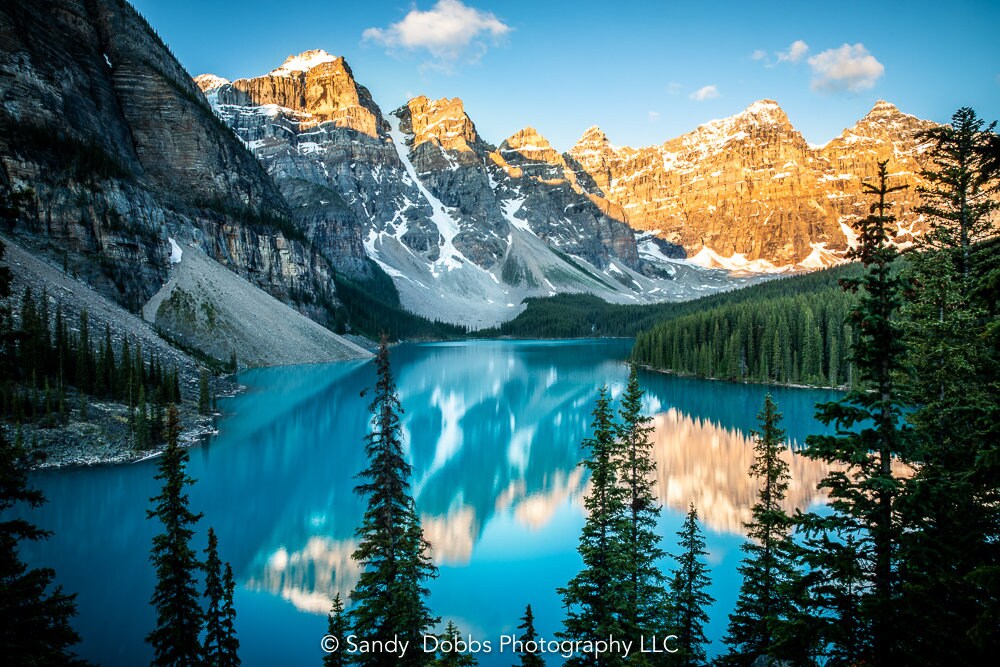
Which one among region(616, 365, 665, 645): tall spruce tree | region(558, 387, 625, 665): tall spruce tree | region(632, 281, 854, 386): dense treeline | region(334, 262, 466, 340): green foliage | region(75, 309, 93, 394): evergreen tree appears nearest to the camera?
region(558, 387, 625, 665): tall spruce tree

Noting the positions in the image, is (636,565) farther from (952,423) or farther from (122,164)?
(122,164)

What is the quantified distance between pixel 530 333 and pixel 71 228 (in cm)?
14606

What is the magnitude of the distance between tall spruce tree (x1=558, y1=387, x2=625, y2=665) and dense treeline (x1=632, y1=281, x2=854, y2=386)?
6029 cm

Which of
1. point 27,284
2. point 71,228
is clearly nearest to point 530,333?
point 71,228

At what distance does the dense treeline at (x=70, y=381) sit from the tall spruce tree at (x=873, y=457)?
3758 centimetres

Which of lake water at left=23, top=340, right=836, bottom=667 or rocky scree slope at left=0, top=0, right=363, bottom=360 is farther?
rocky scree slope at left=0, top=0, right=363, bottom=360

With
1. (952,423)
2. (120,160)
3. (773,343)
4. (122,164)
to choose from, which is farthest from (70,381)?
(773,343)

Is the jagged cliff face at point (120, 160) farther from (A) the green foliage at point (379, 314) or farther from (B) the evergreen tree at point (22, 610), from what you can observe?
(B) the evergreen tree at point (22, 610)

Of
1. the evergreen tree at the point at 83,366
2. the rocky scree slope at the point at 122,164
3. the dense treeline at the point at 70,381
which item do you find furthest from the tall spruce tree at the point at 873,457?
the rocky scree slope at the point at 122,164

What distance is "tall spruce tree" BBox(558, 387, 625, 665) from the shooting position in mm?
10984

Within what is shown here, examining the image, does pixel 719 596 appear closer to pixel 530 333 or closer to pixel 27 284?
pixel 27 284

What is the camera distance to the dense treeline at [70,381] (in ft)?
104

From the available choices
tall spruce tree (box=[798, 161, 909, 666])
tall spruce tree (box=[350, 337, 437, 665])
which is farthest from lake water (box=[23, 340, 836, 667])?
tall spruce tree (box=[798, 161, 909, 666])

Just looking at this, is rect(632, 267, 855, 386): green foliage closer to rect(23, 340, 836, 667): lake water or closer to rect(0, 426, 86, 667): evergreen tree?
rect(23, 340, 836, 667): lake water
